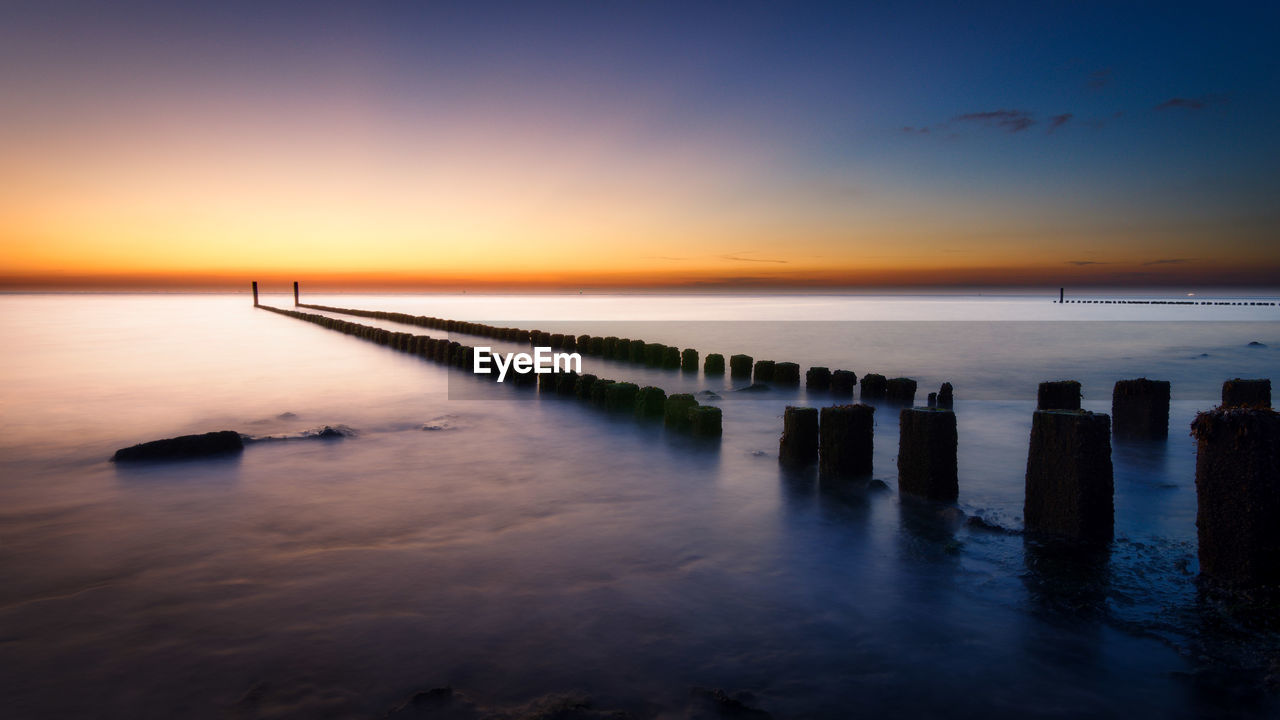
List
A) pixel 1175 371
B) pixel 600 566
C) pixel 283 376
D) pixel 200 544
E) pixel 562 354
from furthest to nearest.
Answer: pixel 562 354, pixel 1175 371, pixel 283 376, pixel 200 544, pixel 600 566

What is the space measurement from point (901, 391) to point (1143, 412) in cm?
319

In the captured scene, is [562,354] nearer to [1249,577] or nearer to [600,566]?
[600,566]

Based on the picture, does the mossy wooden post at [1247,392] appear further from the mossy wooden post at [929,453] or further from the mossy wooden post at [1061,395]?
the mossy wooden post at [929,453]

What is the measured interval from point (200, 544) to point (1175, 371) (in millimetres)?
21329

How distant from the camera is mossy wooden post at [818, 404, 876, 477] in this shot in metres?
6.01

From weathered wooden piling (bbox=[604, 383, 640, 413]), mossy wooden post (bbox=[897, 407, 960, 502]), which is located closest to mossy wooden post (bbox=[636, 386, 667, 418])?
weathered wooden piling (bbox=[604, 383, 640, 413])

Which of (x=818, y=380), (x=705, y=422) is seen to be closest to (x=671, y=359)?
(x=818, y=380)

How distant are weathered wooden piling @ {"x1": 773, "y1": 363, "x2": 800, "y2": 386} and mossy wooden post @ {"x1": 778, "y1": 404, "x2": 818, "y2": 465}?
589cm

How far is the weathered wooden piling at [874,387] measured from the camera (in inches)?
428

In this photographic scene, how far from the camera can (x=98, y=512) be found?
220 inches

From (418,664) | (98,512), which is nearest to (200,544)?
(98,512)

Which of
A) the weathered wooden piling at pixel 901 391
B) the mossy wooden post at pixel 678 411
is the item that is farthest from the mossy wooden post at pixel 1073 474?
the weathered wooden piling at pixel 901 391

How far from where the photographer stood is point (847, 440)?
6.05m

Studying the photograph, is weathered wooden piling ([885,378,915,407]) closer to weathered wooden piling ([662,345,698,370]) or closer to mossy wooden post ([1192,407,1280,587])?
weathered wooden piling ([662,345,698,370])
